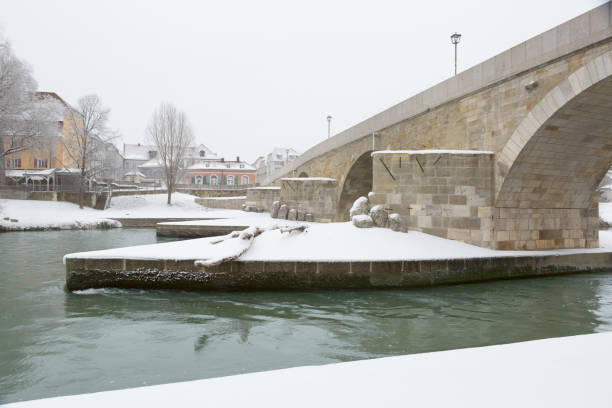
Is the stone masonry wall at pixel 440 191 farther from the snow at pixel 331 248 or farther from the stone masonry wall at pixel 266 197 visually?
the stone masonry wall at pixel 266 197

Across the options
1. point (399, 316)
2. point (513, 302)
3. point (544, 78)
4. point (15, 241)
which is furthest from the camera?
point (15, 241)

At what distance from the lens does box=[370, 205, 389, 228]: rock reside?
9633 mm

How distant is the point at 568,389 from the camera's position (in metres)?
1.87

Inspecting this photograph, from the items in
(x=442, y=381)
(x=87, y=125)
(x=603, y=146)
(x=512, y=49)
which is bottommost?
(x=442, y=381)

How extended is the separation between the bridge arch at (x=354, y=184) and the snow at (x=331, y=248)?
770 cm

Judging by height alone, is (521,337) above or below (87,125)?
below

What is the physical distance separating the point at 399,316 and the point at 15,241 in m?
15.9

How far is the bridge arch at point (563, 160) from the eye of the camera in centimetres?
711

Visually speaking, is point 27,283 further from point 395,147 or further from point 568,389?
point 395,147

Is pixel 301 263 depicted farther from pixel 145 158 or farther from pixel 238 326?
pixel 145 158

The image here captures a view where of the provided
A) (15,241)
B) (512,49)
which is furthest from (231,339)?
(15,241)

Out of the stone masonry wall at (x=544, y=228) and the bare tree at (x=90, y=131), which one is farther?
the bare tree at (x=90, y=131)

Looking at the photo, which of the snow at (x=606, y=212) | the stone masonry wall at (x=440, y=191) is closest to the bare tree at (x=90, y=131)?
the stone masonry wall at (x=440, y=191)

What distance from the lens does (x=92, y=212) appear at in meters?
25.5
